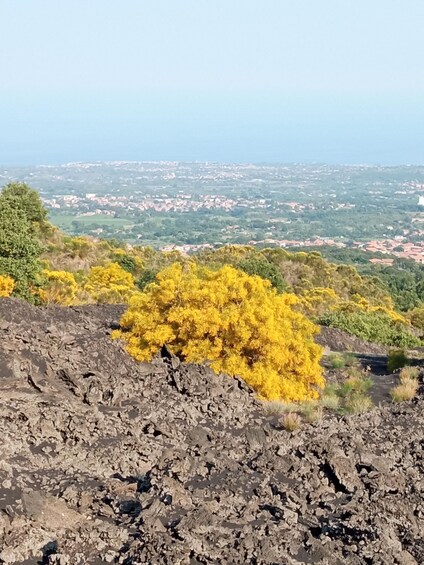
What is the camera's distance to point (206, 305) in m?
14.4

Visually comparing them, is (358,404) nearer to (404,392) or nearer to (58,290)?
(404,392)

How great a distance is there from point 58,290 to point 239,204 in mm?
113561

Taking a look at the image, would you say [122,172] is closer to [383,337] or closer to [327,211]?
[327,211]

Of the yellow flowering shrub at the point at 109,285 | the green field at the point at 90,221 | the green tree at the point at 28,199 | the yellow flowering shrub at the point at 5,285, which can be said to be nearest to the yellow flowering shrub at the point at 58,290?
the yellow flowering shrub at the point at 109,285

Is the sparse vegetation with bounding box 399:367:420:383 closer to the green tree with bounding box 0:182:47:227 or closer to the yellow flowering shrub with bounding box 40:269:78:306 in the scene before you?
the yellow flowering shrub with bounding box 40:269:78:306

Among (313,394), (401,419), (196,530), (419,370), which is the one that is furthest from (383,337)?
(196,530)

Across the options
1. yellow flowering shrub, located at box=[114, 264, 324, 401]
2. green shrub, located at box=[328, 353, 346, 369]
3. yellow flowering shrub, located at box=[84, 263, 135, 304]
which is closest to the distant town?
yellow flowering shrub, located at box=[84, 263, 135, 304]

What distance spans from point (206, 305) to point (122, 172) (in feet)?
534

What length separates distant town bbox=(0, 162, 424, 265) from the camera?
318ft

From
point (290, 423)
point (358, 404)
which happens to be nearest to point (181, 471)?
point (290, 423)

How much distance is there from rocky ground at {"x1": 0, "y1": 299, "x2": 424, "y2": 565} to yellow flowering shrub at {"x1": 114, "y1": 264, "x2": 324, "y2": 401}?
0.72 meters

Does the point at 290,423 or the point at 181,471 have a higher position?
the point at 181,471

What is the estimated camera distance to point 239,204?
442 feet

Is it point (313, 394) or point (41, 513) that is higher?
point (41, 513)
